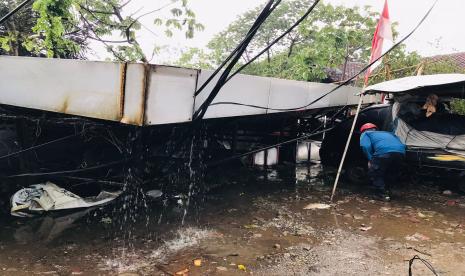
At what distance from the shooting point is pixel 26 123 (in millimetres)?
4785

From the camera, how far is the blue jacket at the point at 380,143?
635 centimetres

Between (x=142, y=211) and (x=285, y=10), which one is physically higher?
(x=285, y=10)

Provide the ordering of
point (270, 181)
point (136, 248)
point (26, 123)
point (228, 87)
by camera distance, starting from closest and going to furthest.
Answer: point (228, 87), point (136, 248), point (26, 123), point (270, 181)

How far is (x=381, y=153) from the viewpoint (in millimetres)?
6379

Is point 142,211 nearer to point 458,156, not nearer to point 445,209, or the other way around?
point 445,209

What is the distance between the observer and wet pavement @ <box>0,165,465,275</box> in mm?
3602

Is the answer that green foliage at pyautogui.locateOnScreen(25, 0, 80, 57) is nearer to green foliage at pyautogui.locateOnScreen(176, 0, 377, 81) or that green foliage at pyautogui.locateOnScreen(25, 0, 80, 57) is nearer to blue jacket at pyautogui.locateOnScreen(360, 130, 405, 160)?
blue jacket at pyautogui.locateOnScreen(360, 130, 405, 160)

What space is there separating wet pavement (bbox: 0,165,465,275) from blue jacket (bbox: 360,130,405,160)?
94 cm

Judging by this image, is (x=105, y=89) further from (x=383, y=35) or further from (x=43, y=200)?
(x=383, y=35)

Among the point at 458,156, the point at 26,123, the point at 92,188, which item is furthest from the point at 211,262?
the point at 458,156

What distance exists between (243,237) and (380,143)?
11.5ft

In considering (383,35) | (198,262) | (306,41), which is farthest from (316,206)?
(306,41)

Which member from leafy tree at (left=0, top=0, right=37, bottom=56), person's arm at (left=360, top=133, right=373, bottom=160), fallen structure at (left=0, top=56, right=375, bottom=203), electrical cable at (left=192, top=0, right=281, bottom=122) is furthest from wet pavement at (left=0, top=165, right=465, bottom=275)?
leafy tree at (left=0, top=0, right=37, bottom=56)

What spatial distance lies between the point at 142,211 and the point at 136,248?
4.21 ft
